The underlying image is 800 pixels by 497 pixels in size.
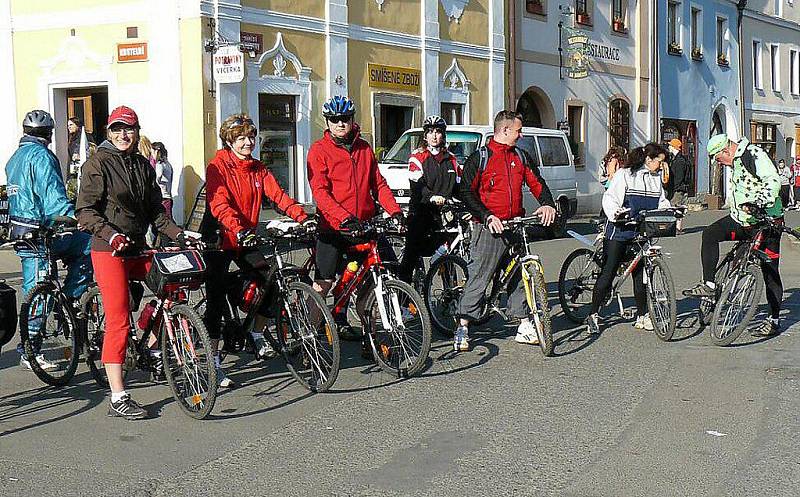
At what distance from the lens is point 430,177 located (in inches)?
388

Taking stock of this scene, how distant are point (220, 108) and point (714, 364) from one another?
38.4 ft

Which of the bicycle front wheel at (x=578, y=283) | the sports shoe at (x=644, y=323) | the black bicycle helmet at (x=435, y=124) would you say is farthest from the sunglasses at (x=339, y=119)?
the sports shoe at (x=644, y=323)

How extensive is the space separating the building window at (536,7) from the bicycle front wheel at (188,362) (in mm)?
21471

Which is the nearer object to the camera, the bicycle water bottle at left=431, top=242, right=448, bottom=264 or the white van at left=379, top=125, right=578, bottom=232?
the bicycle water bottle at left=431, top=242, right=448, bottom=264

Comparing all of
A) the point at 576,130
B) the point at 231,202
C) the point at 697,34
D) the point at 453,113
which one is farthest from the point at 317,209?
the point at 697,34

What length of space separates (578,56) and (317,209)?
68.3 ft

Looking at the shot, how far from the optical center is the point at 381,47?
70.1ft

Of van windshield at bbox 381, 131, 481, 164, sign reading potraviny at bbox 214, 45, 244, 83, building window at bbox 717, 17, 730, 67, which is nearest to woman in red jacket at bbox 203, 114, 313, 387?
Result: sign reading potraviny at bbox 214, 45, 244, 83

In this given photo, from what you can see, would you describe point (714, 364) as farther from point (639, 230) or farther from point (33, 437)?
point (33, 437)

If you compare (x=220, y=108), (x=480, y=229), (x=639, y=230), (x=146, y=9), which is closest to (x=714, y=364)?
(x=639, y=230)

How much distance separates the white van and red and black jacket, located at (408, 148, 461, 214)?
19.9ft

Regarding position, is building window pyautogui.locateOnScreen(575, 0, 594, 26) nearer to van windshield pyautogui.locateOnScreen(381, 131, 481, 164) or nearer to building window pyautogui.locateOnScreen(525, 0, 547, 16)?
building window pyautogui.locateOnScreen(525, 0, 547, 16)

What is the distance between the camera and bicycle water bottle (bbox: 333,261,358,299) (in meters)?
7.36

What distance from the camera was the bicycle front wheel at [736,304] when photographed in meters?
8.31
